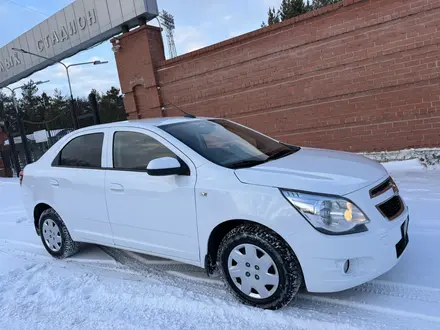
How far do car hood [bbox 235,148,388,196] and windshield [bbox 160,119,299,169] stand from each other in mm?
225

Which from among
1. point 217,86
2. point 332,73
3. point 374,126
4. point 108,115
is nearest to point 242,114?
point 217,86

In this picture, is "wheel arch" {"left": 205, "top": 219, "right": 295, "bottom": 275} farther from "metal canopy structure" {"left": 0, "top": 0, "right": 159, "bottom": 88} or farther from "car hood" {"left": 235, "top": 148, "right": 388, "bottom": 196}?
"metal canopy structure" {"left": 0, "top": 0, "right": 159, "bottom": 88}

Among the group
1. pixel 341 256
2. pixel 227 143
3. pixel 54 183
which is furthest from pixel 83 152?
pixel 341 256

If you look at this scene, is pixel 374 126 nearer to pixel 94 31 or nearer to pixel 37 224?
pixel 37 224

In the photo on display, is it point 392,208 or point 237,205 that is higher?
point 237,205

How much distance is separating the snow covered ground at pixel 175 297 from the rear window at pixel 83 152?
120 centimetres

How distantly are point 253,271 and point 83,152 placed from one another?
252 centimetres

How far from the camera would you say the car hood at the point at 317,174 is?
8.99ft

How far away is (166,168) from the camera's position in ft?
10.3

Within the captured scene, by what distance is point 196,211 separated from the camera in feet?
10.4

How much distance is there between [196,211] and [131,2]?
8.47 meters

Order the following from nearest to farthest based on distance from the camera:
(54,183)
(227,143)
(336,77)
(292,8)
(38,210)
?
(227,143) < (54,183) < (38,210) < (336,77) < (292,8)

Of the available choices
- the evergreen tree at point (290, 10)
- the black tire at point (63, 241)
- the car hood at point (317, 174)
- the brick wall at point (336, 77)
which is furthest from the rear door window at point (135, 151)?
the evergreen tree at point (290, 10)

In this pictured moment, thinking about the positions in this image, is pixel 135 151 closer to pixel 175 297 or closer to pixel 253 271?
pixel 175 297
